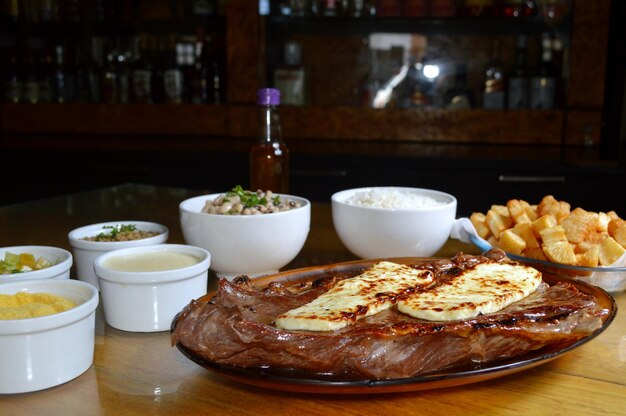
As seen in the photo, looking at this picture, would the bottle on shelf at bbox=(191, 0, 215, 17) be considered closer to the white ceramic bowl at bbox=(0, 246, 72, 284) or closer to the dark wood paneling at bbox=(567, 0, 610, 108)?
the dark wood paneling at bbox=(567, 0, 610, 108)

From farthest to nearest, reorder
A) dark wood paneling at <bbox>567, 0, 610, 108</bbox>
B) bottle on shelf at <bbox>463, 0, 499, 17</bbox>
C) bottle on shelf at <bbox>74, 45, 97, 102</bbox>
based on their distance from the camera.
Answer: bottle on shelf at <bbox>74, 45, 97, 102</bbox> < bottle on shelf at <bbox>463, 0, 499, 17</bbox> < dark wood paneling at <bbox>567, 0, 610, 108</bbox>

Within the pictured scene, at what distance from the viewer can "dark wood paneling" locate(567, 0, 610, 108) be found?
3.56 m

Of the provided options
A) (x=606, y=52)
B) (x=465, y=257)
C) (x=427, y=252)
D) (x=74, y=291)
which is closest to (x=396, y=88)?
(x=606, y=52)

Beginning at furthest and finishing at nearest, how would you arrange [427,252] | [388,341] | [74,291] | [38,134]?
[38,134] < [427,252] < [74,291] < [388,341]

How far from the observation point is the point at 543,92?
3756mm

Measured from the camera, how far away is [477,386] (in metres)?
0.91

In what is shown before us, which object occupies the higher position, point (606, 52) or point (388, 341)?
point (606, 52)

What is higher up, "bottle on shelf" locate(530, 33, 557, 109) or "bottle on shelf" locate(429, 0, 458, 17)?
"bottle on shelf" locate(429, 0, 458, 17)

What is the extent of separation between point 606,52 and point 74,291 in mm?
3352

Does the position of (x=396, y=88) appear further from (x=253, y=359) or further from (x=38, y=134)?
(x=253, y=359)

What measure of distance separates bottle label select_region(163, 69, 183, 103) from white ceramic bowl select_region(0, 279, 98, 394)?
334 cm

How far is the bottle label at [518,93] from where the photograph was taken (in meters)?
3.80

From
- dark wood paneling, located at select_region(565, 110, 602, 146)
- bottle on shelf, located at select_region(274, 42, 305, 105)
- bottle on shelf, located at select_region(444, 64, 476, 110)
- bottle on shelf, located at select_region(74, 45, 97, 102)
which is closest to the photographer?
dark wood paneling, located at select_region(565, 110, 602, 146)

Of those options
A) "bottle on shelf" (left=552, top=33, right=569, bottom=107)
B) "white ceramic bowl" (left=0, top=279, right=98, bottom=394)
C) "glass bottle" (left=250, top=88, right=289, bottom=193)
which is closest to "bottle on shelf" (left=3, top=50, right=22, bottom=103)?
"glass bottle" (left=250, top=88, right=289, bottom=193)
